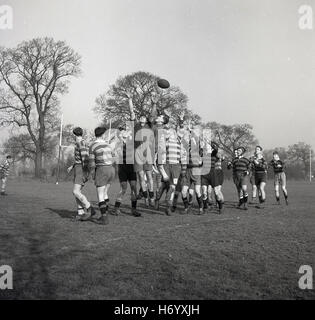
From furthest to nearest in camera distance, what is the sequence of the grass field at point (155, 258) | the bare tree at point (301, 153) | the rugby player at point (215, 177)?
the bare tree at point (301, 153) → the rugby player at point (215, 177) → the grass field at point (155, 258)

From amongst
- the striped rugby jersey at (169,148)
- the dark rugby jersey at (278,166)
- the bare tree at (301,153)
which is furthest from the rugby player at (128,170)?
the bare tree at (301,153)

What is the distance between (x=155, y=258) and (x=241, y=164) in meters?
9.90

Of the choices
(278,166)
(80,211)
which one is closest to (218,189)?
→ (80,211)

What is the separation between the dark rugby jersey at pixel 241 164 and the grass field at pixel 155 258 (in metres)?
5.38

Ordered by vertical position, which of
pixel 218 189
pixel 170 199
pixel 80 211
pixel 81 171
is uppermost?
pixel 81 171

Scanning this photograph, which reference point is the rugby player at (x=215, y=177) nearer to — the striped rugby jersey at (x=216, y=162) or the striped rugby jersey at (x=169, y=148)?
the striped rugby jersey at (x=216, y=162)

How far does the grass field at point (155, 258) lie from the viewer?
425 centimetres

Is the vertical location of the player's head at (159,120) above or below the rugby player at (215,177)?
above

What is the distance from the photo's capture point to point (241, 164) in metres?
14.8

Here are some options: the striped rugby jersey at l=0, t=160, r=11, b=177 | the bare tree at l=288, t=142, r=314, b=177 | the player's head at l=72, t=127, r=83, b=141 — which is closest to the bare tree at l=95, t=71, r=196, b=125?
the striped rugby jersey at l=0, t=160, r=11, b=177

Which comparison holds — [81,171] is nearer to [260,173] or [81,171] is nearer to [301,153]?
[260,173]
